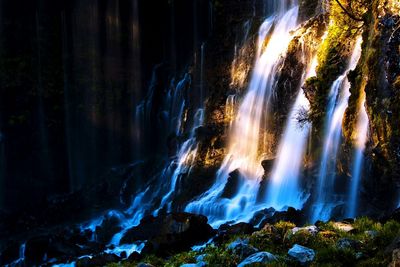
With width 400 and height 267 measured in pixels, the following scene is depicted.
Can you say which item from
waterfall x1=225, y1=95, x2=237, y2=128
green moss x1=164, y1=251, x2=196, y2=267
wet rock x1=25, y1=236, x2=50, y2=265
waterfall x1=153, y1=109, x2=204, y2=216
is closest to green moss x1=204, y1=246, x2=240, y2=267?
green moss x1=164, y1=251, x2=196, y2=267

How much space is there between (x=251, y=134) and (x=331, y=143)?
541cm

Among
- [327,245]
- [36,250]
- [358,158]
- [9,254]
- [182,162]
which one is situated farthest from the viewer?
[182,162]

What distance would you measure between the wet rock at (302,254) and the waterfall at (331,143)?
5.86m

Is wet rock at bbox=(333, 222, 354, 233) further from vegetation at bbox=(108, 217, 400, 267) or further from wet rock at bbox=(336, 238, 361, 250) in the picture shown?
wet rock at bbox=(336, 238, 361, 250)

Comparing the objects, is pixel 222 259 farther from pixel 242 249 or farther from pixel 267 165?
pixel 267 165

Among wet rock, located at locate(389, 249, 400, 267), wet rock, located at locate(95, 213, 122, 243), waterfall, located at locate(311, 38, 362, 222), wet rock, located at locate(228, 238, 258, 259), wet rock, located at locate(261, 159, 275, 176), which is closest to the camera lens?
wet rock, located at locate(389, 249, 400, 267)

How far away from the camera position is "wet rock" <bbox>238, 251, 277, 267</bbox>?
23.1 feet

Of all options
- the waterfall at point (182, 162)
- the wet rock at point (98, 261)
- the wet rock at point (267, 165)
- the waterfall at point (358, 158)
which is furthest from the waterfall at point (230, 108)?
the wet rock at point (98, 261)

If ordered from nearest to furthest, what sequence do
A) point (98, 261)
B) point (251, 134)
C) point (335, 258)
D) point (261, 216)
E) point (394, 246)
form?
point (394, 246)
point (335, 258)
point (98, 261)
point (261, 216)
point (251, 134)

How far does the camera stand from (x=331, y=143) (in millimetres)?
13953

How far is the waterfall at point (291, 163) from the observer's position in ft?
49.6

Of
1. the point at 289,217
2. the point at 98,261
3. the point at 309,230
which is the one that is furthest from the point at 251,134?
the point at 309,230

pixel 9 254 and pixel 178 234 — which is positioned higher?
pixel 178 234

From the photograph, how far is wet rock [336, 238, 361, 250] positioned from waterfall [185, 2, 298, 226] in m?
8.36
